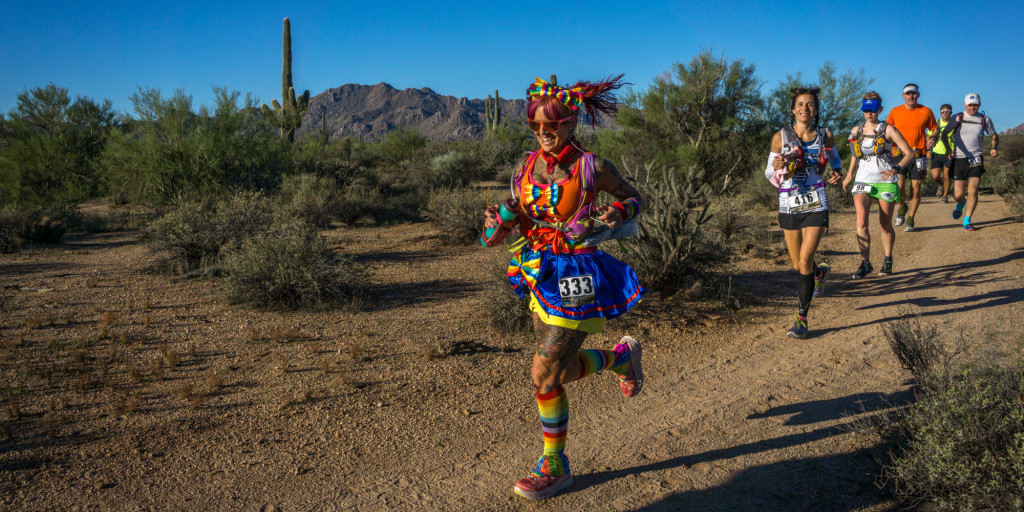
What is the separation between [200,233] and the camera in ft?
27.8

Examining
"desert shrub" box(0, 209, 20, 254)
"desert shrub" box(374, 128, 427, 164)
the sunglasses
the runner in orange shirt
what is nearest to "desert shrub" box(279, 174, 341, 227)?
"desert shrub" box(0, 209, 20, 254)

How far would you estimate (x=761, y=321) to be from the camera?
20.5 feet

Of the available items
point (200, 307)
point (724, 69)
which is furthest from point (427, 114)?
point (200, 307)

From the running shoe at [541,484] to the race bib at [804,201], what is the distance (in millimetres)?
3662

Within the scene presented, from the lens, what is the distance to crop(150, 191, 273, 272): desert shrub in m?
8.38

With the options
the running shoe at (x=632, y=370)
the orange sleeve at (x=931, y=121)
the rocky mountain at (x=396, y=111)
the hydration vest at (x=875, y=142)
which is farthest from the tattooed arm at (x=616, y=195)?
the rocky mountain at (x=396, y=111)

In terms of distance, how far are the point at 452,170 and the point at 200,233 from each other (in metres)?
13.3

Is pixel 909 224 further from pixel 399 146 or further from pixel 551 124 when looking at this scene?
pixel 399 146

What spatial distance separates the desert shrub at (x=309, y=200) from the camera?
42.4 ft

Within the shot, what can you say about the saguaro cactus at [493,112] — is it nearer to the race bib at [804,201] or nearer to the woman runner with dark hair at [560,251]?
the race bib at [804,201]

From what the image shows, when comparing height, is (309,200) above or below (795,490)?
above

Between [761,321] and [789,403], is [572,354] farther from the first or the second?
[761,321]

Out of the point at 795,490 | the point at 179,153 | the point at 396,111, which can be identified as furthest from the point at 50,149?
the point at 396,111

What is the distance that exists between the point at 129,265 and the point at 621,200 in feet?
27.2
